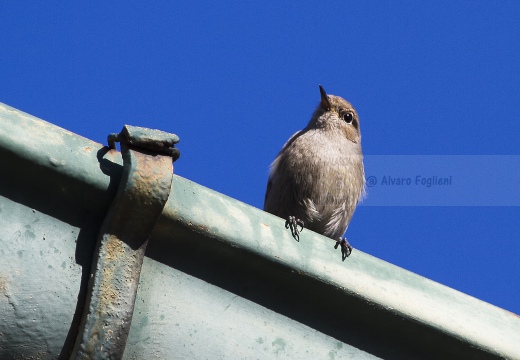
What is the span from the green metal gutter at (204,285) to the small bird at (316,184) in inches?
125

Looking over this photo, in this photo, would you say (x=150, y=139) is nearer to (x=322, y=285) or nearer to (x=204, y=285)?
(x=204, y=285)

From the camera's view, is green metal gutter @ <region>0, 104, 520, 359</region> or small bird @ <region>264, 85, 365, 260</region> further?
small bird @ <region>264, 85, 365, 260</region>

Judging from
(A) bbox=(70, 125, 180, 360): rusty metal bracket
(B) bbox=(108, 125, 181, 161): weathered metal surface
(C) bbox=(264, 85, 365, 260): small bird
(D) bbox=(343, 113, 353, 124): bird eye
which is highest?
(D) bbox=(343, 113, 353, 124): bird eye

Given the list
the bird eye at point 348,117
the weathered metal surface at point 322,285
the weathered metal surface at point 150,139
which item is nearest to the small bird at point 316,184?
the bird eye at point 348,117

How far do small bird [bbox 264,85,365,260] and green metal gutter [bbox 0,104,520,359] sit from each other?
3.18 metres

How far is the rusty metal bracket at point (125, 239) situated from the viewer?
2.11 meters

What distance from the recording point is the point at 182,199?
239 centimetres

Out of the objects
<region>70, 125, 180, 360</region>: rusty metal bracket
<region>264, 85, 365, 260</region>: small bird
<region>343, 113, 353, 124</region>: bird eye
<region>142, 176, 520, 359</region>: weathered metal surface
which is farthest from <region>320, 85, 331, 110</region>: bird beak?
<region>70, 125, 180, 360</region>: rusty metal bracket

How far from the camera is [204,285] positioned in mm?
2395

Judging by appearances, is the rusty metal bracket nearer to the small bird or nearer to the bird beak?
the small bird

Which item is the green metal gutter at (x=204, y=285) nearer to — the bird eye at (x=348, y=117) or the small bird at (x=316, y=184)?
the small bird at (x=316, y=184)

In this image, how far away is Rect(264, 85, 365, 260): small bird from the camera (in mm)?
6098

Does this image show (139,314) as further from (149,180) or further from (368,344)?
(368,344)

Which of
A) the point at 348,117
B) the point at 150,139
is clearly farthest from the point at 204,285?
the point at 348,117
